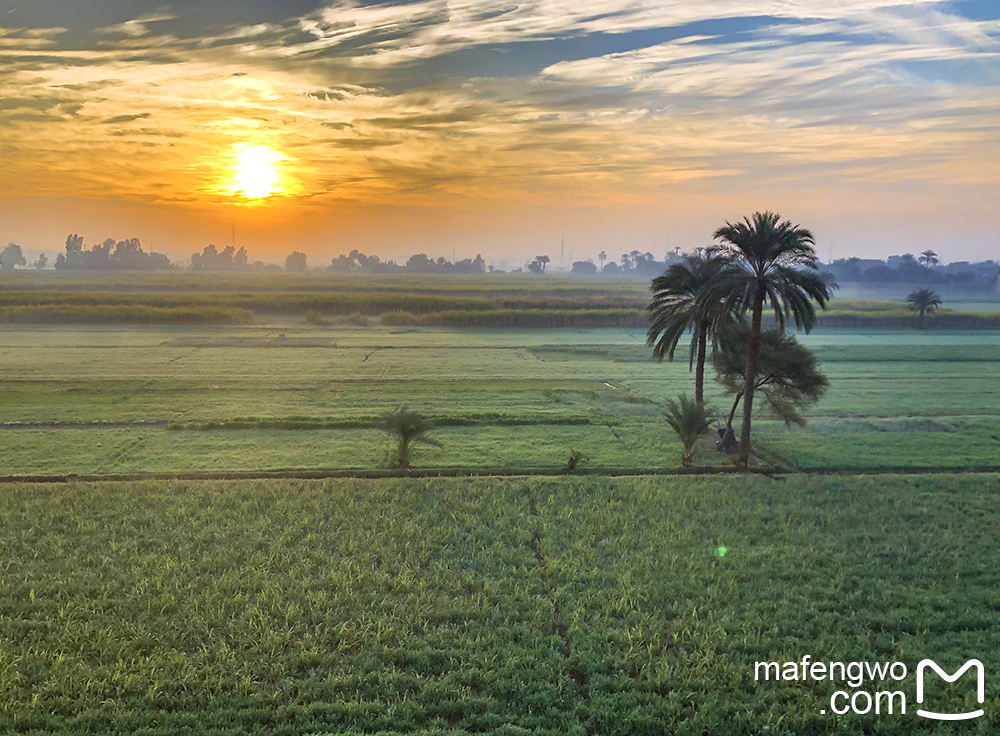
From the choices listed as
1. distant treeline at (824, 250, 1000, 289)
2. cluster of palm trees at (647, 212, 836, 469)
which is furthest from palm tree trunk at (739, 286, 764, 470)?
distant treeline at (824, 250, 1000, 289)

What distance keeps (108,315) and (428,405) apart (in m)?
55.5

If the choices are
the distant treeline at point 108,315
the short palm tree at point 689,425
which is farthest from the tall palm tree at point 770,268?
the distant treeline at point 108,315

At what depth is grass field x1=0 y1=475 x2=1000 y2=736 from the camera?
9781mm

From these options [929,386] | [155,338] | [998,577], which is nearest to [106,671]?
[998,577]

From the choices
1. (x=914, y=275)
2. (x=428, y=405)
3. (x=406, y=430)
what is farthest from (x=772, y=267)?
(x=914, y=275)

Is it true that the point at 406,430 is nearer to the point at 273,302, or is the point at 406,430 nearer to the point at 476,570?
the point at 476,570

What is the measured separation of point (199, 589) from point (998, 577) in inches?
634

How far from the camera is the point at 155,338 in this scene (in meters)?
59.6

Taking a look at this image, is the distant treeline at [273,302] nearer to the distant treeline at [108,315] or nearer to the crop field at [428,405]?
the distant treeline at [108,315]

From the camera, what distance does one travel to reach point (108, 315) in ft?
238

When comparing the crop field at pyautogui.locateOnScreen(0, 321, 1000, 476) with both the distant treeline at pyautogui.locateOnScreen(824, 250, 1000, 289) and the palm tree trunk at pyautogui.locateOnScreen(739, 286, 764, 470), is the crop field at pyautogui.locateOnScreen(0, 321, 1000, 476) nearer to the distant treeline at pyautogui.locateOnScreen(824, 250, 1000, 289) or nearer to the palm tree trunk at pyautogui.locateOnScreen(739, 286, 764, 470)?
the palm tree trunk at pyautogui.locateOnScreen(739, 286, 764, 470)

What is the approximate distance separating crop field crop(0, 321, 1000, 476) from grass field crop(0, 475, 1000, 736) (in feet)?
14.5

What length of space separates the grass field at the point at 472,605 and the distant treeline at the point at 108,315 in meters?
58.3

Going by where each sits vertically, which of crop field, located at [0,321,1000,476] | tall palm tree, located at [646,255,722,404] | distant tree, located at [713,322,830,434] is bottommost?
crop field, located at [0,321,1000,476]
